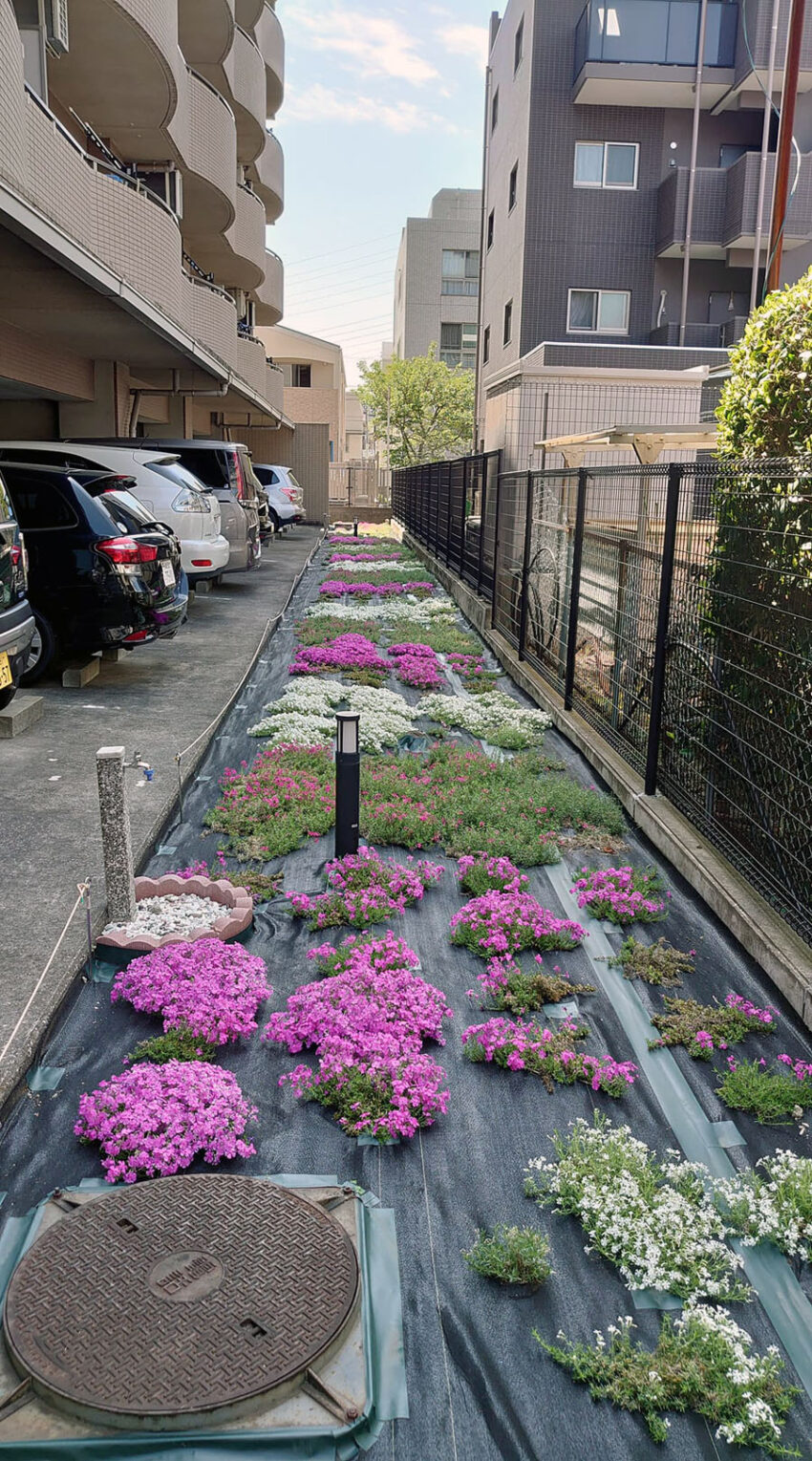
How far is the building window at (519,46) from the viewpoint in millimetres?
26295

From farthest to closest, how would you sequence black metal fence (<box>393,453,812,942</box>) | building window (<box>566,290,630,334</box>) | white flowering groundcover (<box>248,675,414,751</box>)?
building window (<box>566,290,630,334</box>), white flowering groundcover (<box>248,675,414,751</box>), black metal fence (<box>393,453,812,942</box>)

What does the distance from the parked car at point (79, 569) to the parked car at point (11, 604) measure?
2224mm

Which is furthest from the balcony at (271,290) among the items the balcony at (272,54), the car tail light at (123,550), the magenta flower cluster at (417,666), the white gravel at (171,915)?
the white gravel at (171,915)

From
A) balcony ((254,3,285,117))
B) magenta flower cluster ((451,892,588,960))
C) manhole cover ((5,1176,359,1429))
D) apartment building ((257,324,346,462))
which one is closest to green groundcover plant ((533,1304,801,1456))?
manhole cover ((5,1176,359,1429))

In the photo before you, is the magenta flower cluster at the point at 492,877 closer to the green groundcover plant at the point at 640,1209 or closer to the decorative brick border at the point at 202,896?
the decorative brick border at the point at 202,896

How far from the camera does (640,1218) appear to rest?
3.17 meters

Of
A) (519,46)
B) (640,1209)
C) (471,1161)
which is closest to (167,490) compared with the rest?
(471,1161)

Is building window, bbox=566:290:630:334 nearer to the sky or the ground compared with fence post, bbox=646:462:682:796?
nearer to the sky

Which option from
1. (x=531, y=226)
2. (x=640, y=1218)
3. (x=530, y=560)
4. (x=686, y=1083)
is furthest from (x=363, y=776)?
(x=531, y=226)

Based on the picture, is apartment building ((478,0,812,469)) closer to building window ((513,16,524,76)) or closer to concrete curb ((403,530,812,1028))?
building window ((513,16,524,76))

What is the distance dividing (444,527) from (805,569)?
1805 centimetres

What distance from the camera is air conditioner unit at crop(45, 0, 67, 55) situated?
38.1 feet

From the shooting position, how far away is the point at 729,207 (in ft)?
79.0

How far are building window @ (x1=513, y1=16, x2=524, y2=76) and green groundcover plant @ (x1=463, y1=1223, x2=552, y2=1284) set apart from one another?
28427 mm
